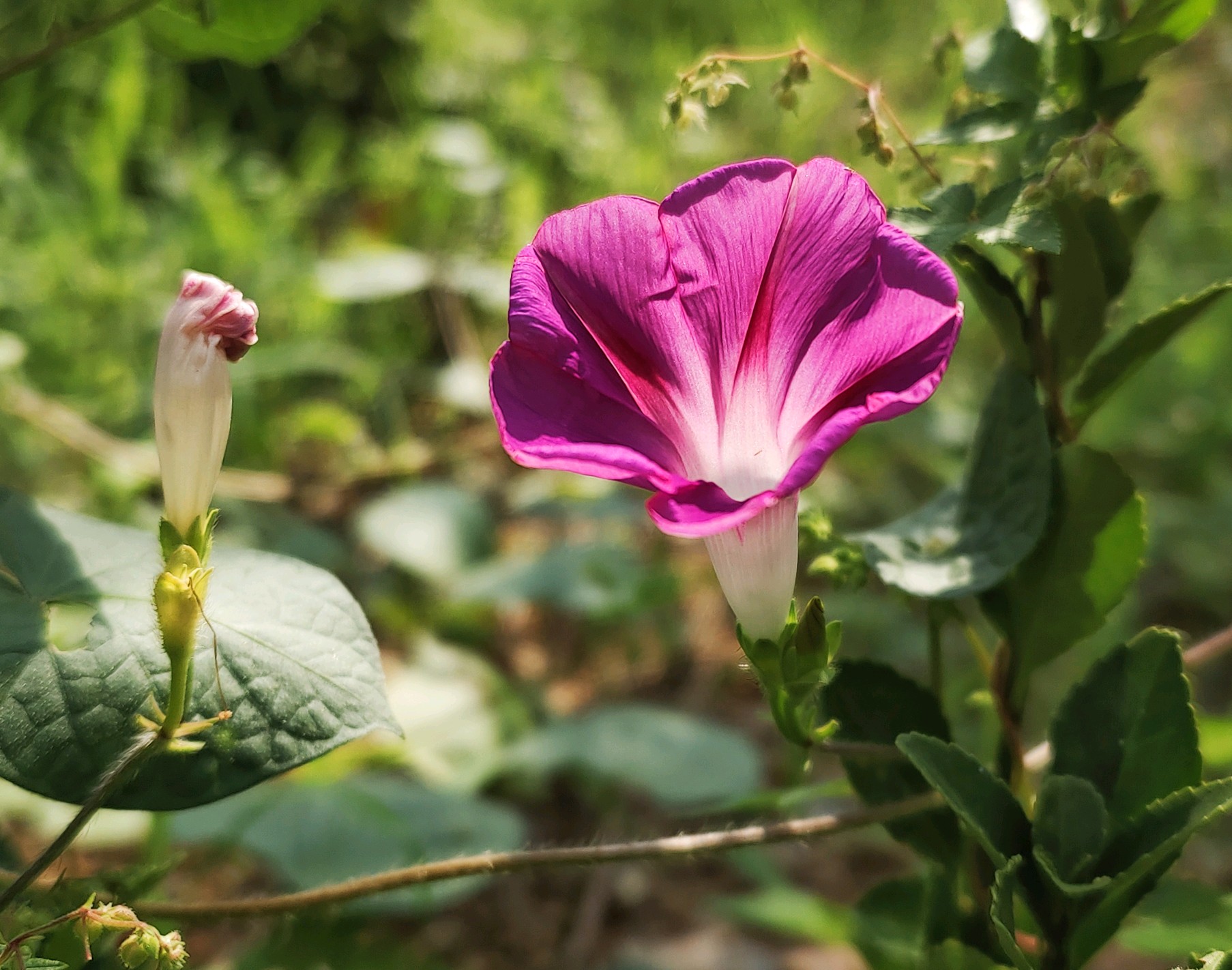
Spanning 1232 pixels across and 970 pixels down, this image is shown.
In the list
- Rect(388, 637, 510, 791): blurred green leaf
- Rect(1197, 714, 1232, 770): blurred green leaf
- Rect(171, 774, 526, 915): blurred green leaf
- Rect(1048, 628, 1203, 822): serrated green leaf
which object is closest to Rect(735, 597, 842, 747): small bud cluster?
Rect(1048, 628, 1203, 822): serrated green leaf

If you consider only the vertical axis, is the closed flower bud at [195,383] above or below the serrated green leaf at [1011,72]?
below

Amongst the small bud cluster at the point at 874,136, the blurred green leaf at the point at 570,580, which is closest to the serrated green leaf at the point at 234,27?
the small bud cluster at the point at 874,136

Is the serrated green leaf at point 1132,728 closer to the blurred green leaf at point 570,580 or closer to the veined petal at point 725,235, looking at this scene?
the veined petal at point 725,235

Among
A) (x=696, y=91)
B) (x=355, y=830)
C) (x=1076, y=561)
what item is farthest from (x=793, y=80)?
(x=355, y=830)

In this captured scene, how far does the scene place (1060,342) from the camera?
56cm

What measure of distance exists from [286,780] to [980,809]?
92 cm

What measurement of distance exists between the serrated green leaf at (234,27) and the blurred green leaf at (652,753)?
857mm

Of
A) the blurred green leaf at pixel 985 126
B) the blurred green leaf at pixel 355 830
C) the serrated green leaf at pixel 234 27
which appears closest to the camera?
the blurred green leaf at pixel 985 126

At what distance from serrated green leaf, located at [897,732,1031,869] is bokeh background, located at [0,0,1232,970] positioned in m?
0.40

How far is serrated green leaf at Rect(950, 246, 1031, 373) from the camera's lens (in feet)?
1.70

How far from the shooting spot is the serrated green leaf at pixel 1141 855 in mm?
433

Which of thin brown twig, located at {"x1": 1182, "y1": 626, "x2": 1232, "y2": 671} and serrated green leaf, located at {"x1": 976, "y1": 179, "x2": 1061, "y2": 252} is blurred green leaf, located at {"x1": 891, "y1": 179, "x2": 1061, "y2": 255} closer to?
serrated green leaf, located at {"x1": 976, "y1": 179, "x2": 1061, "y2": 252}

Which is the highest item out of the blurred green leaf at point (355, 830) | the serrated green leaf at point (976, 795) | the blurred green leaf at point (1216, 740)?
the serrated green leaf at point (976, 795)

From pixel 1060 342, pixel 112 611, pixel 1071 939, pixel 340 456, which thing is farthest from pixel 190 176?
pixel 1071 939
